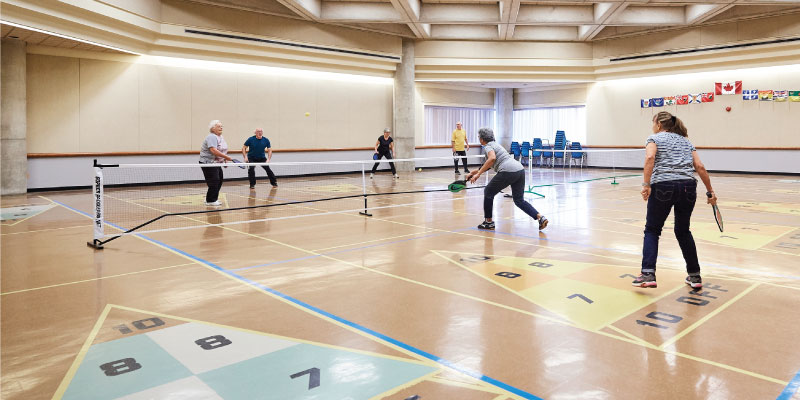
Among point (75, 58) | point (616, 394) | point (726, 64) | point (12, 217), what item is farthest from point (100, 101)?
point (726, 64)

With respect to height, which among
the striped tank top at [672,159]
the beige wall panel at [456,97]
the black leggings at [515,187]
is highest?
the beige wall panel at [456,97]

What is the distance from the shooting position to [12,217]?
10.2 m

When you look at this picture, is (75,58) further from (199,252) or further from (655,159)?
(655,159)

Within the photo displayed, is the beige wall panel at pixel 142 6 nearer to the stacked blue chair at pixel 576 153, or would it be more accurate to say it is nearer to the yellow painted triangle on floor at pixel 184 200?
the yellow painted triangle on floor at pixel 184 200

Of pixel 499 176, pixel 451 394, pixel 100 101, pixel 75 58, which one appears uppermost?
pixel 75 58

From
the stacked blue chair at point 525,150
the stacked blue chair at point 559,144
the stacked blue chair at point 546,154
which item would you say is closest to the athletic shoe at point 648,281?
the stacked blue chair at point 559,144

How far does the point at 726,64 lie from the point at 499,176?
1562cm

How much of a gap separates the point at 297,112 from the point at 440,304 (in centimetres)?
1622

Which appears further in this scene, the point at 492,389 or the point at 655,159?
the point at 655,159

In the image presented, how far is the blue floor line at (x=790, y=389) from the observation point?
3.05 metres

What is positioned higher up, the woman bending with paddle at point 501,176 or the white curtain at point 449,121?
the white curtain at point 449,121

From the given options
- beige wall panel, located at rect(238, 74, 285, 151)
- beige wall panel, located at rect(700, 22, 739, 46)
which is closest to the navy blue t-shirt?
beige wall panel, located at rect(238, 74, 285, 151)

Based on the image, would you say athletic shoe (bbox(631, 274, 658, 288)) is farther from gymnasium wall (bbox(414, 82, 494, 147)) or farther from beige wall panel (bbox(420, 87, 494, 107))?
beige wall panel (bbox(420, 87, 494, 107))

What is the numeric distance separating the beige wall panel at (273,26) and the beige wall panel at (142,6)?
0.35 m
